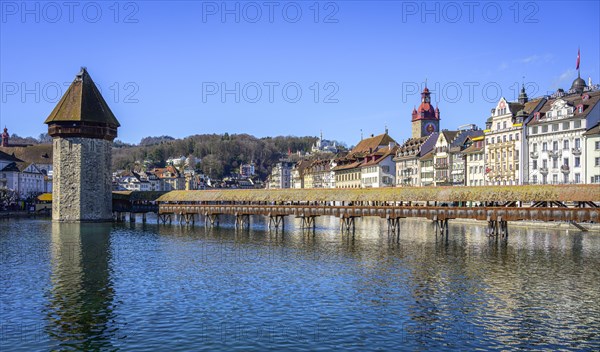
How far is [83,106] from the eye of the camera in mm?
69062

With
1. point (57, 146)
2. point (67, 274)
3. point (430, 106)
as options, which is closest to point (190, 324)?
point (67, 274)

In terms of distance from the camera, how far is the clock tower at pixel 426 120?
346 feet

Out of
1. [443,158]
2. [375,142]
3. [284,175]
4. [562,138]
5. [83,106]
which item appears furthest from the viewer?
[284,175]

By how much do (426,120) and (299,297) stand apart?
8599 centimetres

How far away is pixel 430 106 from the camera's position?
10675cm

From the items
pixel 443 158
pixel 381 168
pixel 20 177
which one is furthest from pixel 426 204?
pixel 20 177

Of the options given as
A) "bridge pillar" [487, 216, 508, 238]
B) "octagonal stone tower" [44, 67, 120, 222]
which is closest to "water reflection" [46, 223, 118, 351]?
"octagonal stone tower" [44, 67, 120, 222]

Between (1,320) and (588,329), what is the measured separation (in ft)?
62.0

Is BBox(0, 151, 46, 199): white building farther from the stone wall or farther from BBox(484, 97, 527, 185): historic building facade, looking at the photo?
BBox(484, 97, 527, 185): historic building facade

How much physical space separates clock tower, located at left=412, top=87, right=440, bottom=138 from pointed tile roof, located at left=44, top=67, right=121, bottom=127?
5384cm

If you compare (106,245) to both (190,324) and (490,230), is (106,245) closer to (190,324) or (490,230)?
(190,324)

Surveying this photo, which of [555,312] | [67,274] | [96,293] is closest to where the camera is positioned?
[555,312]

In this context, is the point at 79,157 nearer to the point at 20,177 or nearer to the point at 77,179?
the point at 77,179

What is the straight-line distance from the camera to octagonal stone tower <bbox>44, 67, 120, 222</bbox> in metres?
68.1
